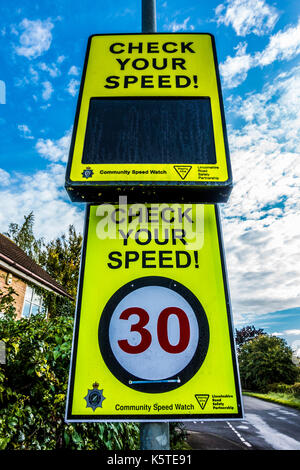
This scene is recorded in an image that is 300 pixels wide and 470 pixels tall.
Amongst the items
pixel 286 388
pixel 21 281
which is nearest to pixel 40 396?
pixel 21 281

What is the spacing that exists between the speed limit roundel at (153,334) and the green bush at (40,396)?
1.76m

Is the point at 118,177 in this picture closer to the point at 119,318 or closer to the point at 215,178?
the point at 215,178

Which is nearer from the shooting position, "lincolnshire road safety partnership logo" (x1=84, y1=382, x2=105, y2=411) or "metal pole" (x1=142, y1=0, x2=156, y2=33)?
"lincolnshire road safety partnership logo" (x1=84, y1=382, x2=105, y2=411)

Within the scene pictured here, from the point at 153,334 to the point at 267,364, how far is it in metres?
39.2

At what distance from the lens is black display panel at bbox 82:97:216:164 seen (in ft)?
4.57

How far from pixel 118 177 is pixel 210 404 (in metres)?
1.01

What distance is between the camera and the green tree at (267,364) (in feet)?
109

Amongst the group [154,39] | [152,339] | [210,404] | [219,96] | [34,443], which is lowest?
[34,443]

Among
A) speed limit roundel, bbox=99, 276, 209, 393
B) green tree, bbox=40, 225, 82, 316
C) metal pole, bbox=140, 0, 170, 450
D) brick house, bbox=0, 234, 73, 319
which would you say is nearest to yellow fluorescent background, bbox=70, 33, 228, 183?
speed limit roundel, bbox=99, 276, 209, 393

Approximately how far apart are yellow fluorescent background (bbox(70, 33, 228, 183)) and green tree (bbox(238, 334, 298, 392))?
3803 cm

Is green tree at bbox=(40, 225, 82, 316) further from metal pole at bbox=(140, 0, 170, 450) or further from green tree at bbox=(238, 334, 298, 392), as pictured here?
green tree at bbox=(238, 334, 298, 392)

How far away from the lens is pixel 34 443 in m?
2.59

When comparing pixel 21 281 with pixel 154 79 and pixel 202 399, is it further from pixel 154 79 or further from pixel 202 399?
pixel 202 399
